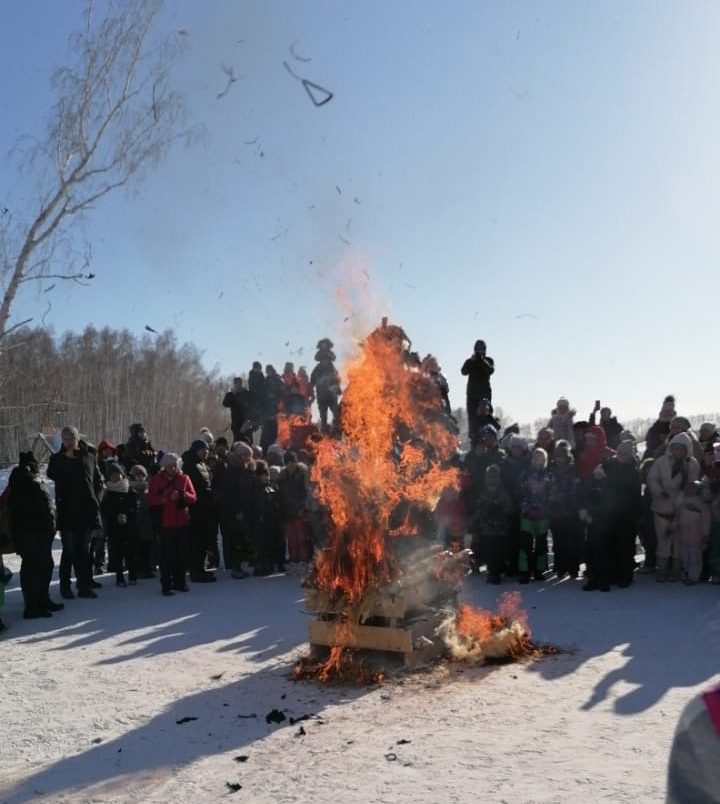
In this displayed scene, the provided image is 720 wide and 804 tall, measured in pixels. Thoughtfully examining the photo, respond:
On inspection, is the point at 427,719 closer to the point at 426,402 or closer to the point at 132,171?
the point at 426,402

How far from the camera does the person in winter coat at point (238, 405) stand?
692 inches

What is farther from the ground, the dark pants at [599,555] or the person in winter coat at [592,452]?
the person in winter coat at [592,452]

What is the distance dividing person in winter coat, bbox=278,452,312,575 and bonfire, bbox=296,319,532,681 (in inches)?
171

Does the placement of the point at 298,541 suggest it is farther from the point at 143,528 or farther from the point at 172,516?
the point at 143,528

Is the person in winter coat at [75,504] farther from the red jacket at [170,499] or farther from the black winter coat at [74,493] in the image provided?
the red jacket at [170,499]

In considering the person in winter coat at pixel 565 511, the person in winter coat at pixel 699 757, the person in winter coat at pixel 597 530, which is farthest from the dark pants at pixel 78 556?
the person in winter coat at pixel 699 757

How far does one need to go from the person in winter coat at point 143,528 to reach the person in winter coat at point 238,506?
1.08 metres

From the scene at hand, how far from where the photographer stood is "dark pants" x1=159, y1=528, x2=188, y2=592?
10805mm

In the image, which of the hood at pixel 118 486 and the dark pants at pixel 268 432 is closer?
the hood at pixel 118 486

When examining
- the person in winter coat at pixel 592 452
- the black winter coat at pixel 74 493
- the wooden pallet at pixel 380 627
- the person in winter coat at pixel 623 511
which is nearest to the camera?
the wooden pallet at pixel 380 627

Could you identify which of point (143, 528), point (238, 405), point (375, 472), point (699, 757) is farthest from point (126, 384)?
point (699, 757)

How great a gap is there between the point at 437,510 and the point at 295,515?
304cm

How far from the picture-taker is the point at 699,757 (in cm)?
124

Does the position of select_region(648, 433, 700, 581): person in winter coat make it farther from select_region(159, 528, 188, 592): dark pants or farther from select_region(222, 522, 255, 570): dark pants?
select_region(159, 528, 188, 592): dark pants
